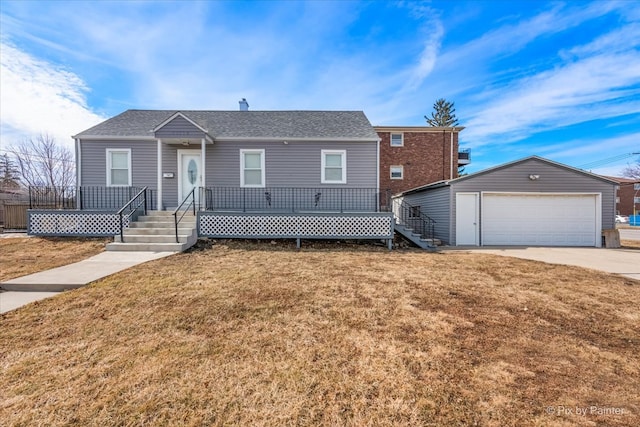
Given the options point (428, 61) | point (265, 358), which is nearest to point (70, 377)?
point (265, 358)

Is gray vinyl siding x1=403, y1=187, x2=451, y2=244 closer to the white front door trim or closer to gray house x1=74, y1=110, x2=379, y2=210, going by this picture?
gray house x1=74, y1=110, x2=379, y2=210

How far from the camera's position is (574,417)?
1.91 meters

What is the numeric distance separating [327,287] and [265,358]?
2.25 meters

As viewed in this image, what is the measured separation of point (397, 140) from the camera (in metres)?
20.1

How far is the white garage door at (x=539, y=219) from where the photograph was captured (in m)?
11.3

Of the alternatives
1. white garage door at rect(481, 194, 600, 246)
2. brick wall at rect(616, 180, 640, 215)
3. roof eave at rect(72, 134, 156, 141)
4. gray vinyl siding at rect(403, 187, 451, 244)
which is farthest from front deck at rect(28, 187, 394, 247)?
brick wall at rect(616, 180, 640, 215)

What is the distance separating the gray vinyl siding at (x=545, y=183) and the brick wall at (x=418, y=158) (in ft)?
27.8

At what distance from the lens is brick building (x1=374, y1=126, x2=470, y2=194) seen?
1983 centimetres

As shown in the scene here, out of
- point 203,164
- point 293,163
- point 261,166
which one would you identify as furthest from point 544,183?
point 203,164

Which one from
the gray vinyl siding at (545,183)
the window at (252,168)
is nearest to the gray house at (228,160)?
the window at (252,168)

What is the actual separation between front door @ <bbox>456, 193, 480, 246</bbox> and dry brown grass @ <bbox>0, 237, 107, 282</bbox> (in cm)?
1282

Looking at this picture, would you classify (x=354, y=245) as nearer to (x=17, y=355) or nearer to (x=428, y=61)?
(x=17, y=355)

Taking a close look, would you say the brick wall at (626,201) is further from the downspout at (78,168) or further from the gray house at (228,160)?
the downspout at (78,168)

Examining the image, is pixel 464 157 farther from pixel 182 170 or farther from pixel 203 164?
pixel 182 170
